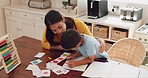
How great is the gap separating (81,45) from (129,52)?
0.78m

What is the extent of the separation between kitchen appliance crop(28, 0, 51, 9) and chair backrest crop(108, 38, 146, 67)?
212cm

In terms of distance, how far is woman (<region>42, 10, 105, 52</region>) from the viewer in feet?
6.35

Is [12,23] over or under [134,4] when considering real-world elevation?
under

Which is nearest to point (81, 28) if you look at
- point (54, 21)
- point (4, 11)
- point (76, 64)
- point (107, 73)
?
point (54, 21)

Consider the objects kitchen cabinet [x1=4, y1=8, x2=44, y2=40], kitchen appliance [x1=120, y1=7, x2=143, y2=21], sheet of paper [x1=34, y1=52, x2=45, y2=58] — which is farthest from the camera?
kitchen cabinet [x1=4, y1=8, x2=44, y2=40]

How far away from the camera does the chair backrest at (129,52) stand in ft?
7.45

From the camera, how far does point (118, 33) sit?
3.19 meters

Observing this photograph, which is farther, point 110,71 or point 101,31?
point 101,31

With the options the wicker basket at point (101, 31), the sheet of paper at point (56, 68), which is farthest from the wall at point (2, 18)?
the sheet of paper at point (56, 68)

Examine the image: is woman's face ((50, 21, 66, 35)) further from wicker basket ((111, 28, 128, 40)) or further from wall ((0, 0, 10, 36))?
wall ((0, 0, 10, 36))

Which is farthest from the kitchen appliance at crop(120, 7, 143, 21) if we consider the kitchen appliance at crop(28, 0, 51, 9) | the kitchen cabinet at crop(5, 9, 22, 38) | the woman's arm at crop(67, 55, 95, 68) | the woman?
the kitchen cabinet at crop(5, 9, 22, 38)

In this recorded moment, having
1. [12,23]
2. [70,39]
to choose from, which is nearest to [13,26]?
[12,23]

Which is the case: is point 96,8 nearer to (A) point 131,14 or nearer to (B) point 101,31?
(B) point 101,31

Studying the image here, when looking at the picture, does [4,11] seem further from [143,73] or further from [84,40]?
[143,73]
